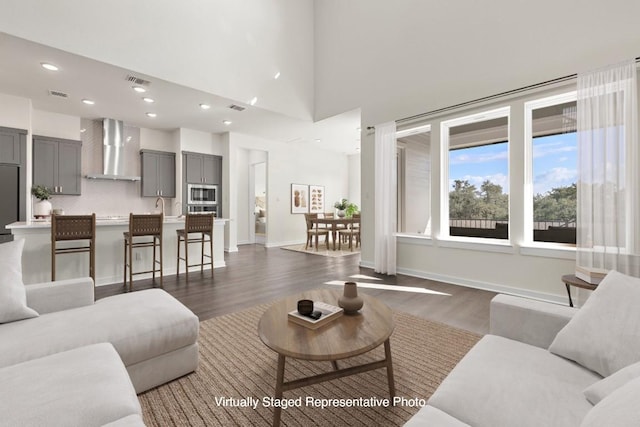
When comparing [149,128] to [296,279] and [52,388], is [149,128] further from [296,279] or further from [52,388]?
[52,388]

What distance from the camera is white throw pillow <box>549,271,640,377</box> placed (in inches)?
43.4

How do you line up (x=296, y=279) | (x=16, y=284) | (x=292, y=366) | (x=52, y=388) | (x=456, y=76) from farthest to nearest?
(x=296, y=279) → (x=456, y=76) → (x=292, y=366) → (x=16, y=284) → (x=52, y=388)

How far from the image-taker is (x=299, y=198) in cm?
888

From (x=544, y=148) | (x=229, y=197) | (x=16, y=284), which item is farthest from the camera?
(x=229, y=197)

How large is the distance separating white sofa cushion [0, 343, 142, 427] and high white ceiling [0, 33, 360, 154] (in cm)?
391

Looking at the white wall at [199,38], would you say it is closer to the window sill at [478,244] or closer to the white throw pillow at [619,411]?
the window sill at [478,244]

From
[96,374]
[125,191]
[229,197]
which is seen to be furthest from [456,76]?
[125,191]

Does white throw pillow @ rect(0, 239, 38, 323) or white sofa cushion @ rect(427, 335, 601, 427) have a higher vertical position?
white throw pillow @ rect(0, 239, 38, 323)

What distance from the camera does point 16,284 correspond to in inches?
69.1

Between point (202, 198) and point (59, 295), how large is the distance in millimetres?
5493

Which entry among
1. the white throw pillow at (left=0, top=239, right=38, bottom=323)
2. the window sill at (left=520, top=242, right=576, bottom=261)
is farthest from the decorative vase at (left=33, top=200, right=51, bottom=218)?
the window sill at (left=520, top=242, right=576, bottom=261)

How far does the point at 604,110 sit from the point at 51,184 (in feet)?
27.7

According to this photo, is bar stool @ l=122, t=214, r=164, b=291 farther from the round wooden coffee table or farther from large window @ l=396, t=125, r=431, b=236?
large window @ l=396, t=125, r=431, b=236

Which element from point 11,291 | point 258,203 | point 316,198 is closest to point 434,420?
point 11,291
